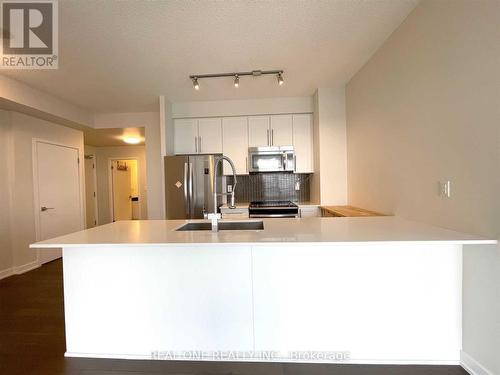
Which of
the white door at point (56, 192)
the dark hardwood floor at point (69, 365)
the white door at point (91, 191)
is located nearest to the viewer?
the dark hardwood floor at point (69, 365)

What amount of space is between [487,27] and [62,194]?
5.28 meters

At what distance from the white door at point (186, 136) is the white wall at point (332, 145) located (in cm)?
191

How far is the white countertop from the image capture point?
1418 mm

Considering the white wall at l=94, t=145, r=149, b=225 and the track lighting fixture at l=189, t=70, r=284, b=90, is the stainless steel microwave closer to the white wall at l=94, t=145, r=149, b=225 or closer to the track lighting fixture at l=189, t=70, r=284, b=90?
the track lighting fixture at l=189, t=70, r=284, b=90

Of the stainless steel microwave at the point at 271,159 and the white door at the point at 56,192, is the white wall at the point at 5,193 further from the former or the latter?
the stainless steel microwave at the point at 271,159

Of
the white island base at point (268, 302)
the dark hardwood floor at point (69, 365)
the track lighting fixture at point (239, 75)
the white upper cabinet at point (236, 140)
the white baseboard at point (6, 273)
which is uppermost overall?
the track lighting fixture at point (239, 75)

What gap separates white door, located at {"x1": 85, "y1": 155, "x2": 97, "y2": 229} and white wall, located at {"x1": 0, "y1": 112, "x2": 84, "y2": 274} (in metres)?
2.64

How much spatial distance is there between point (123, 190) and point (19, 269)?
377cm

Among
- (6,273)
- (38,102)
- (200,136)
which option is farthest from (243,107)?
(6,273)

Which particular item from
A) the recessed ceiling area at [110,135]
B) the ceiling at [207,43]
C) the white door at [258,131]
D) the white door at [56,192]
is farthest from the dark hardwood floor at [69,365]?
the recessed ceiling area at [110,135]

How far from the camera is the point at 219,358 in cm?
171

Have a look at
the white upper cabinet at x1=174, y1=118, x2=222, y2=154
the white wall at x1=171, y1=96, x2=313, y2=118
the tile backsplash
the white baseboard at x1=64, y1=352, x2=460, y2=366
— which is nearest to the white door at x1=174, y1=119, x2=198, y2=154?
the white upper cabinet at x1=174, y1=118, x2=222, y2=154

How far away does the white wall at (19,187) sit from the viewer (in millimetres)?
3467

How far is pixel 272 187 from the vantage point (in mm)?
4426
